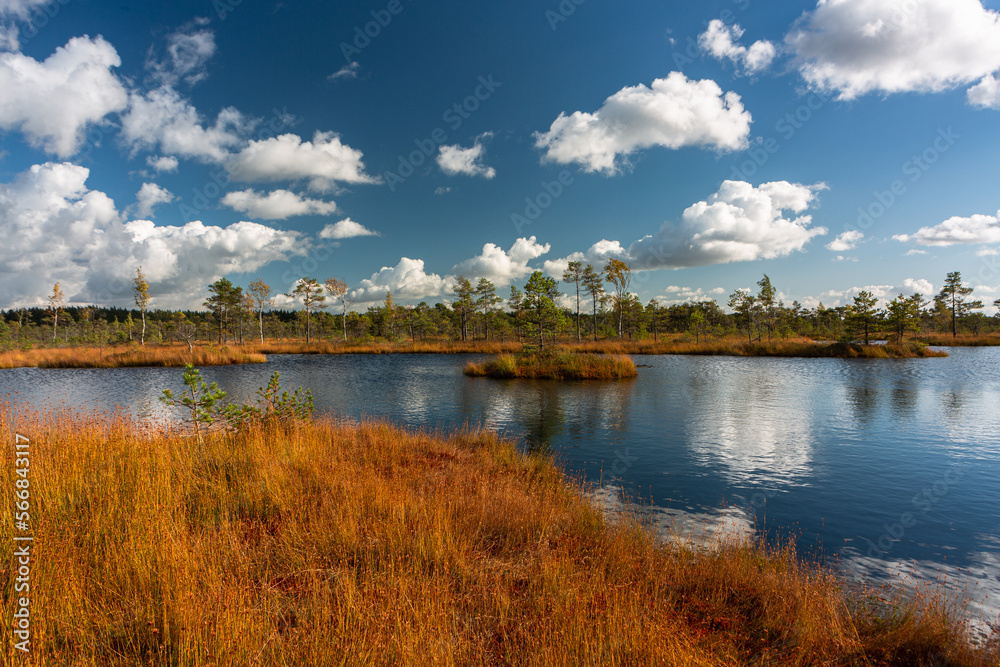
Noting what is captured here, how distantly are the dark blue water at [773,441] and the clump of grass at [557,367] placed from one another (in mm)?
1766

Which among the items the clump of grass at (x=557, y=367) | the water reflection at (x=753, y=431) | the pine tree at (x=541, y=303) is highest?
the pine tree at (x=541, y=303)

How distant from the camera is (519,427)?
15117 millimetres

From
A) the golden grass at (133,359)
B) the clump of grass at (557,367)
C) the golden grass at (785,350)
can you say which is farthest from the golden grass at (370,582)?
the golden grass at (133,359)

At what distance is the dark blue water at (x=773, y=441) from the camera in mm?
7457

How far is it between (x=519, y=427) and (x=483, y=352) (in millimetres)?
37330

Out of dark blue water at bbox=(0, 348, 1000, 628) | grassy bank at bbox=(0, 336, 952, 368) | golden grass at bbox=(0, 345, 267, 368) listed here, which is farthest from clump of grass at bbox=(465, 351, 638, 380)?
golden grass at bbox=(0, 345, 267, 368)

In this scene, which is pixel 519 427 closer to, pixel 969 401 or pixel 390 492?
pixel 390 492

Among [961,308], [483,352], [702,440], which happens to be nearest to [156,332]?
[483,352]

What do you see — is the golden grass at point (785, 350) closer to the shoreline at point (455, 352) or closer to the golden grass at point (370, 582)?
the shoreline at point (455, 352)

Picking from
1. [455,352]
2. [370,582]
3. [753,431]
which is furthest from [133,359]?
[753,431]

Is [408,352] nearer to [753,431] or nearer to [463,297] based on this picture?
[463,297]

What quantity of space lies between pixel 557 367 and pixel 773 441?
16.8 m

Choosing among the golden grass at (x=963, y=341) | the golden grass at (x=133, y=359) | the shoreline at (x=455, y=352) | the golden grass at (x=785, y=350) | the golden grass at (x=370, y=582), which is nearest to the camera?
the golden grass at (x=370, y=582)

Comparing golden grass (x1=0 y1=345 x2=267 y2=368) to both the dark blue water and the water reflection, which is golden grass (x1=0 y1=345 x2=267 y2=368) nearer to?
the dark blue water
